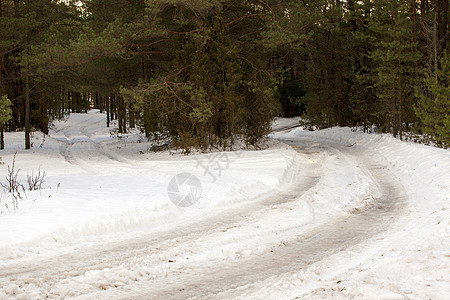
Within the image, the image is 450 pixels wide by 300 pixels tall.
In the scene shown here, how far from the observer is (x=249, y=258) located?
4770 mm

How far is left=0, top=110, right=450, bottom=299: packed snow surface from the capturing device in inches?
152

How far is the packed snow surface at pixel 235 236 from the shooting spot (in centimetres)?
386

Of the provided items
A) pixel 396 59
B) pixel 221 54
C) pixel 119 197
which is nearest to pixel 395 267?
pixel 119 197

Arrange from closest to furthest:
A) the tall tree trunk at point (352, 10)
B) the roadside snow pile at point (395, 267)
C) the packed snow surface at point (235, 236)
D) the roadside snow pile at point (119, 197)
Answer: the roadside snow pile at point (395, 267), the packed snow surface at point (235, 236), the roadside snow pile at point (119, 197), the tall tree trunk at point (352, 10)

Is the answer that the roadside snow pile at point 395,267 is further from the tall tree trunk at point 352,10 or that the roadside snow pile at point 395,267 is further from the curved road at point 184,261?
the tall tree trunk at point 352,10

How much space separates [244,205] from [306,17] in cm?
1143

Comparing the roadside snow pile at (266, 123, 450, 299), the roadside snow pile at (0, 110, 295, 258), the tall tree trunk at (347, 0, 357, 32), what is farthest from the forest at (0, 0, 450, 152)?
the roadside snow pile at (266, 123, 450, 299)

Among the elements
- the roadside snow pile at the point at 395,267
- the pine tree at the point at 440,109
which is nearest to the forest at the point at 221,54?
the pine tree at the point at 440,109

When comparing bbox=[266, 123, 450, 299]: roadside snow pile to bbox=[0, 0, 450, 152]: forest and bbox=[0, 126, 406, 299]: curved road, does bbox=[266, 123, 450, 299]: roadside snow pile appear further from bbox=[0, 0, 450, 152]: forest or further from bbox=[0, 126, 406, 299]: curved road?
bbox=[0, 0, 450, 152]: forest

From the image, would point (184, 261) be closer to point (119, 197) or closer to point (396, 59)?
point (119, 197)

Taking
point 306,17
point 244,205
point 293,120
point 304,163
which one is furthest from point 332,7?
point 293,120

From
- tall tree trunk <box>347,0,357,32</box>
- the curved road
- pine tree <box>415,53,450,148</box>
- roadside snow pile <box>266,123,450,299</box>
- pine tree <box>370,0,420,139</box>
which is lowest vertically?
the curved road

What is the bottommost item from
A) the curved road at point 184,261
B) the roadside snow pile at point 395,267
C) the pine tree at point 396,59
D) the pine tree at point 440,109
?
the curved road at point 184,261

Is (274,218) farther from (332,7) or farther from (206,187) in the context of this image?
(332,7)
